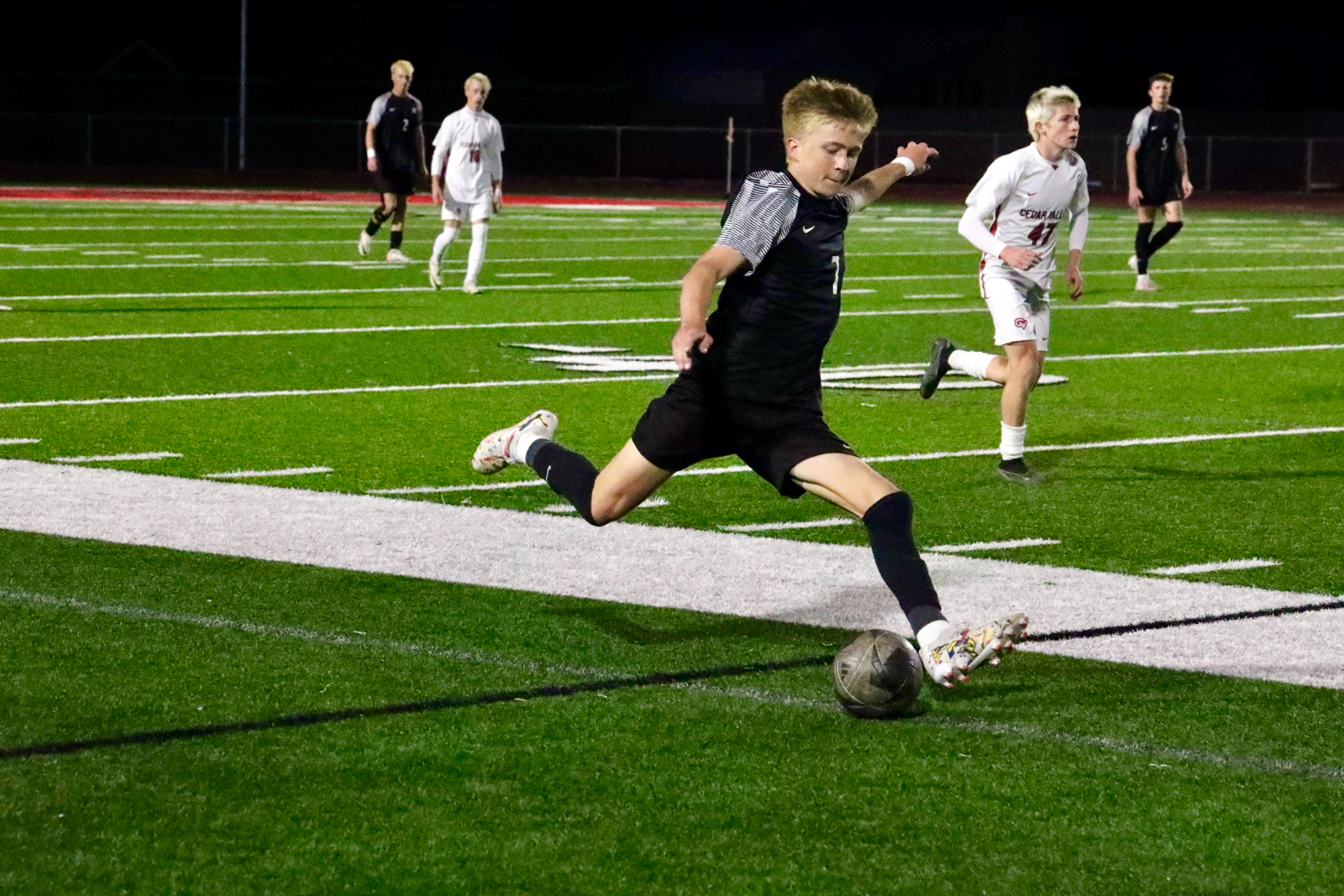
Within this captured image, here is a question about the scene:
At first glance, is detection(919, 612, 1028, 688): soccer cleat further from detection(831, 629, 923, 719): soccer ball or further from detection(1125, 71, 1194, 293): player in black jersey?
detection(1125, 71, 1194, 293): player in black jersey

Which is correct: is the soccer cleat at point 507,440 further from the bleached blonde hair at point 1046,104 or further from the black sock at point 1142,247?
the black sock at point 1142,247

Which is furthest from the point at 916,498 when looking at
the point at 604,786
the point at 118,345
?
the point at 118,345

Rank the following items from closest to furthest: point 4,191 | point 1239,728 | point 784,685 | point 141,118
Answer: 1. point 1239,728
2. point 784,685
3. point 4,191
4. point 141,118

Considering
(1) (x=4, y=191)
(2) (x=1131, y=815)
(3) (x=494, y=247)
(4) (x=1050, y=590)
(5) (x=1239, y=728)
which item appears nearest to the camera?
(2) (x=1131, y=815)

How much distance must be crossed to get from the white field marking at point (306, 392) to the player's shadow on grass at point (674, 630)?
5606 millimetres

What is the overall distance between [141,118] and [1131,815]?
49.3m

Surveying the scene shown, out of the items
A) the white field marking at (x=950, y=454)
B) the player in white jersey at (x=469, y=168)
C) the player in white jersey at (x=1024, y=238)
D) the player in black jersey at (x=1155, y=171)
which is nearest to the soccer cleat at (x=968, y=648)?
the white field marking at (x=950, y=454)

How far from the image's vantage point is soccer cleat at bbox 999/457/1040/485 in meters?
9.99

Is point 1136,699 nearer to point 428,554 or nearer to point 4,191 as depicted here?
point 428,554

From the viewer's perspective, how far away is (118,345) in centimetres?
1480

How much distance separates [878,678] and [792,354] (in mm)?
1011

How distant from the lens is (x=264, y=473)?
9711mm

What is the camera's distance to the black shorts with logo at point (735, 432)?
625cm

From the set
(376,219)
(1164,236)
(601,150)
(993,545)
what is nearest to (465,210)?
(376,219)
